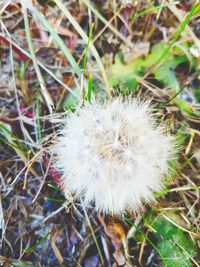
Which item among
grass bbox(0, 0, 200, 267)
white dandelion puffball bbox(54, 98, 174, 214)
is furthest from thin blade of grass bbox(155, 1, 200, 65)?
white dandelion puffball bbox(54, 98, 174, 214)

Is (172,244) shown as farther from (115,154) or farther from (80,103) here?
(80,103)

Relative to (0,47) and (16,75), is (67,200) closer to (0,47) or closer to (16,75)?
(16,75)

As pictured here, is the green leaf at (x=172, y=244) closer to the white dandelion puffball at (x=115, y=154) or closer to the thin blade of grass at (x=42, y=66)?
the white dandelion puffball at (x=115, y=154)

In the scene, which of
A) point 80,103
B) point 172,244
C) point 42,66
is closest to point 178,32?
point 80,103

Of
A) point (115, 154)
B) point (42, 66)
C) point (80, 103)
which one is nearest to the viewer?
point (115, 154)

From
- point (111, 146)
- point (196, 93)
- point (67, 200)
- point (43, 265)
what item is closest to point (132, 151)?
point (111, 146)

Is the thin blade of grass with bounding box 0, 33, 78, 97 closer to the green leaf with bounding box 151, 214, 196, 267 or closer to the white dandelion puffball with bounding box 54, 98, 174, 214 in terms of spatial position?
the white dandelion puffball with bounding box 54, 98, 174, 214
